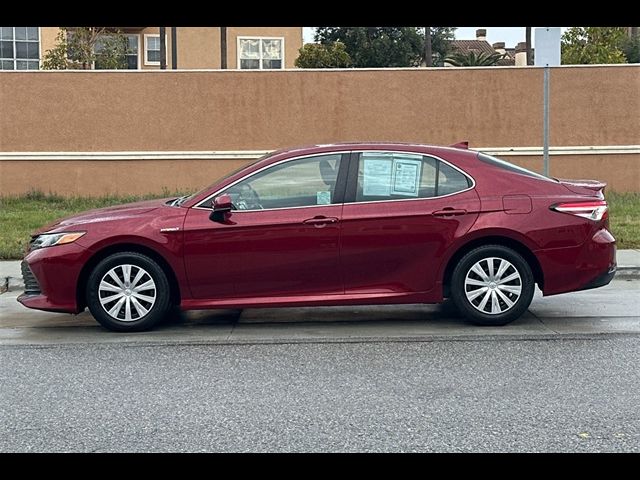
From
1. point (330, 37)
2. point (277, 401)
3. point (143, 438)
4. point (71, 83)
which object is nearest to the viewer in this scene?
point (143, 438)

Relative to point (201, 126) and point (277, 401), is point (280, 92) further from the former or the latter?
point (277, 401)

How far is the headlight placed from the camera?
733 centimetres

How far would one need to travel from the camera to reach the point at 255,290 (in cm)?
733

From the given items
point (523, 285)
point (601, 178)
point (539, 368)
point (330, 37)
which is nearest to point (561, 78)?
point (601, 178)

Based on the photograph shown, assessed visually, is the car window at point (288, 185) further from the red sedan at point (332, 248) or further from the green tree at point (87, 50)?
the green tree at point (87, 50)

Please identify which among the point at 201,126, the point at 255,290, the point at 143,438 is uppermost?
the point at 201,126

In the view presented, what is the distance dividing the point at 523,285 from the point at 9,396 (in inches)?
161

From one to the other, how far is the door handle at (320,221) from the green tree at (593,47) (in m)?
22.6

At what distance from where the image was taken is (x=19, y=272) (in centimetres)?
1030

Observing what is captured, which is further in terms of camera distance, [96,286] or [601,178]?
[601,178]

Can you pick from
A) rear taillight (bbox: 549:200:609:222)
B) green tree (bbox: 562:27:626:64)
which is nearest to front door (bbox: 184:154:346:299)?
rear taillight (bbox: 549:200:609:222)

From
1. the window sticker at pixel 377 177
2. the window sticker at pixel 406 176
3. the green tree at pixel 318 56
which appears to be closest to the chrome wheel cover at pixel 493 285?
the window sticker at pixel 406 176

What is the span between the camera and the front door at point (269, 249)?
23.8ft

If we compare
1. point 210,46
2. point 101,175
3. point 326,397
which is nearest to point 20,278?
point 326,397
